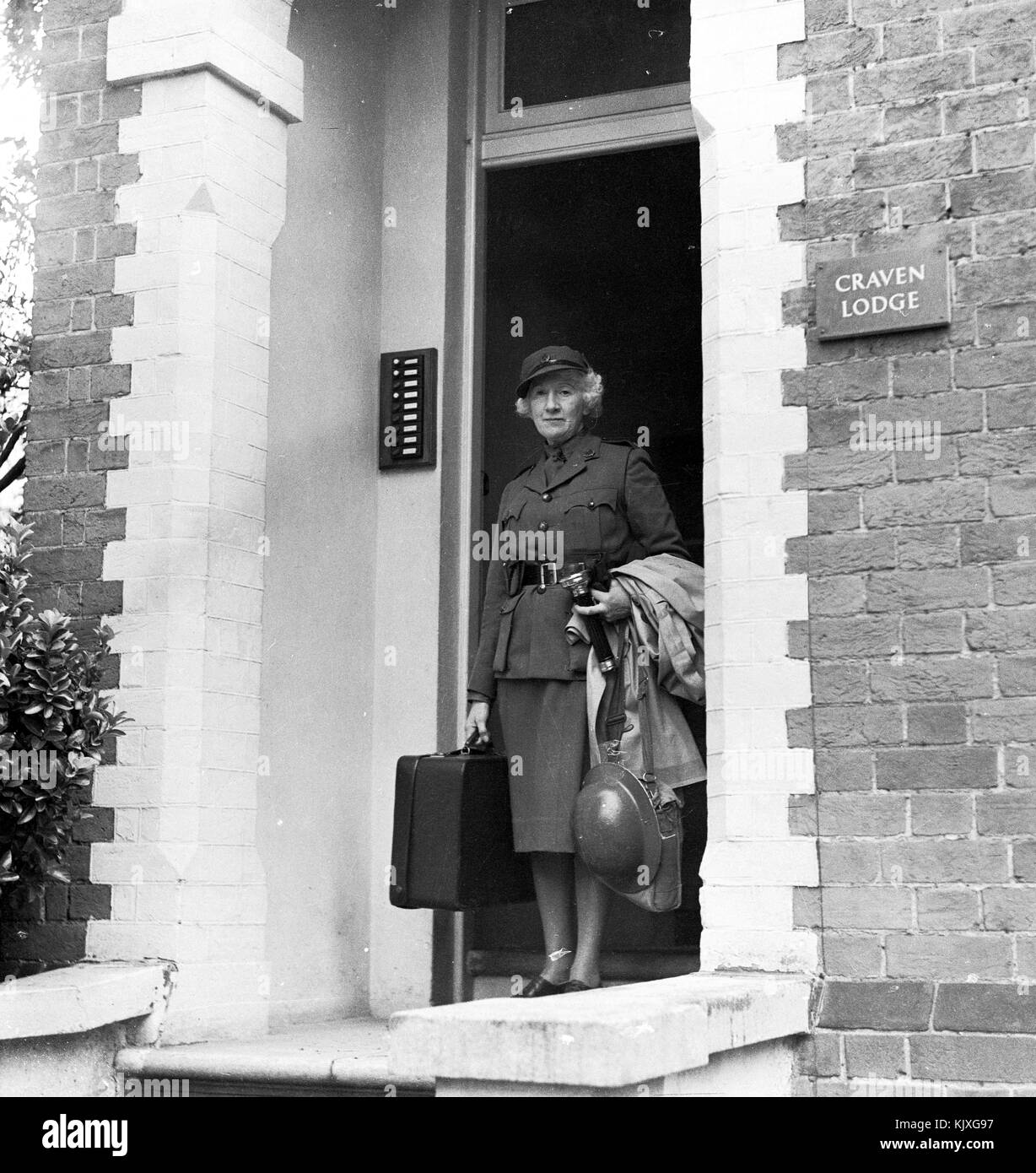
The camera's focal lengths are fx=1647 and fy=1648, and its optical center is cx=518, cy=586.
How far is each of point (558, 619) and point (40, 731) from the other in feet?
5.64

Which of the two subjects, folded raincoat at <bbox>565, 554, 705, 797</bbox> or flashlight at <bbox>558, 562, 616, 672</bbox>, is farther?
flashlight at <bbox>558, 562, 616, 672</bbox>

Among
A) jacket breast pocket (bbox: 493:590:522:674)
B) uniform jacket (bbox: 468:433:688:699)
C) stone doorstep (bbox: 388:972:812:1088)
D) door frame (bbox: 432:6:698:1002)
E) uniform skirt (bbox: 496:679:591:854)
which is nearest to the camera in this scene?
stone doorstep (bbox: 388:972:812:1088)

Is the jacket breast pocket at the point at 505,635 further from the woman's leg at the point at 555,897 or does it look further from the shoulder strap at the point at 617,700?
the woman's leg at the point at 555,897

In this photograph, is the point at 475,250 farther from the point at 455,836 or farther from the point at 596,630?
the point at 455,836

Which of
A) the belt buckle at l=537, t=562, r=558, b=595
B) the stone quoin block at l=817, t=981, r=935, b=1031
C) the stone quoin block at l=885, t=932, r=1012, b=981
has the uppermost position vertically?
the belt buckle at l=537, t=562, r=558, b=595

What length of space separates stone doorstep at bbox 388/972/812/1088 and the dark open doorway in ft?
6.64

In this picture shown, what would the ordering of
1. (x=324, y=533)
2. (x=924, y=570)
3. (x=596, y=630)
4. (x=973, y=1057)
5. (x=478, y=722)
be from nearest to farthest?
(x=973, y=1057)
(x=924, y=570)
(x=596, y=630)
(x=478, y=722)
(x=324, y=533)

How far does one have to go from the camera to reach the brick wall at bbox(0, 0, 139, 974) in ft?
18.2

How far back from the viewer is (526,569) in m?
5.79

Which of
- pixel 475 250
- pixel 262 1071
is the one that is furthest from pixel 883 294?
pixel 262 1071

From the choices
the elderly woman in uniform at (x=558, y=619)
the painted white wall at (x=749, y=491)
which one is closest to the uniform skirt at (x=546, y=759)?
the elderly woman in uniform at (x=558, y=619)

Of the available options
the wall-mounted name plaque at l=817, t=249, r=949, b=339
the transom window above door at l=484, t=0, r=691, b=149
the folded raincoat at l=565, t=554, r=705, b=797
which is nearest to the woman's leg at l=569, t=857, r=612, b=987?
the folded raincoat at l=565, t=554, r=705, b=797

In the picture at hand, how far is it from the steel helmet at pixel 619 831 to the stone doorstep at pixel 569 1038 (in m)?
0.92

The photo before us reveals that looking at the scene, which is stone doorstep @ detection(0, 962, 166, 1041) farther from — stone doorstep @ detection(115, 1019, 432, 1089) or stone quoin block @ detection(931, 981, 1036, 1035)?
stone quoin block @ detection(931, 981, 1036, 1035)
